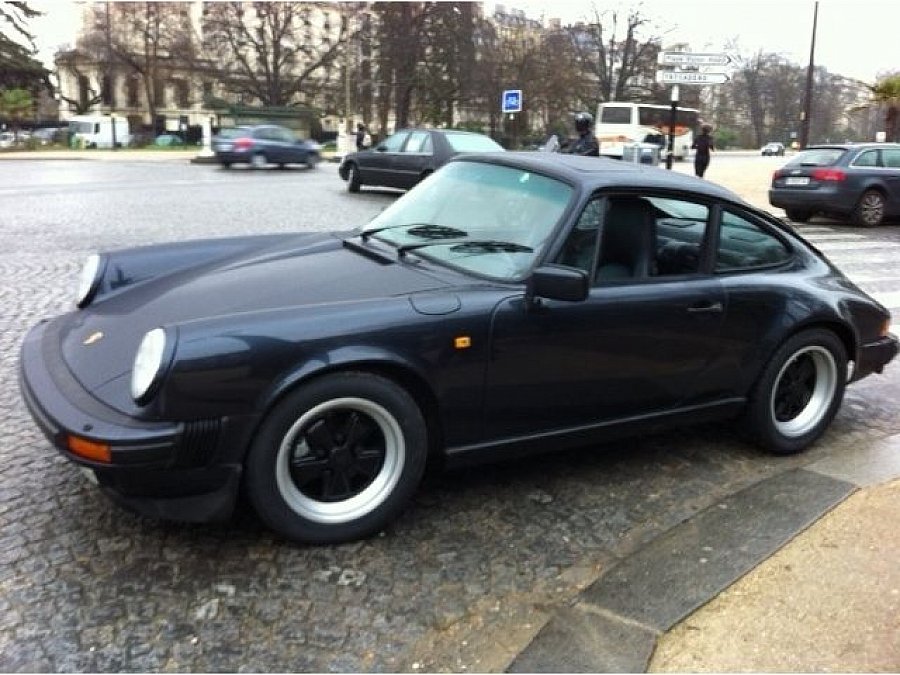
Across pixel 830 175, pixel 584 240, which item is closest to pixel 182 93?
pixel 830 175

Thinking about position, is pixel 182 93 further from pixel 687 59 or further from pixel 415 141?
pixel 687 59

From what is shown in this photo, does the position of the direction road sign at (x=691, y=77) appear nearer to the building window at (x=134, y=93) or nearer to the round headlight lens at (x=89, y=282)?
the round headlight lens at (x=89, y=282)

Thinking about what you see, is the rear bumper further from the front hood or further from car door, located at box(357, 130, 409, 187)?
the front hood

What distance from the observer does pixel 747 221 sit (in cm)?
421

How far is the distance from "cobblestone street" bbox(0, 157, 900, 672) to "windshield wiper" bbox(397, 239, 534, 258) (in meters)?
1.06

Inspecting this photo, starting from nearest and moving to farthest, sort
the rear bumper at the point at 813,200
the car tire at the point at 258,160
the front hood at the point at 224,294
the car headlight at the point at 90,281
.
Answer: the front hood at the point at 224,294 → the car headlight at the point at 90,281 → the rear bumper at the point at 813,200 → the car tire at the point at 258,160

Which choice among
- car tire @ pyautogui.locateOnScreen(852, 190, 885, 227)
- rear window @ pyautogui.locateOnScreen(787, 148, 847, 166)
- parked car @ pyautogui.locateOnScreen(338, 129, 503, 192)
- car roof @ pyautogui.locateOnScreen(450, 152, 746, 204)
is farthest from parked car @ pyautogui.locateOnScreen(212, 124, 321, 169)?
car roof @ pyautogui.locateOnScreen(450, 152, 746, 204)

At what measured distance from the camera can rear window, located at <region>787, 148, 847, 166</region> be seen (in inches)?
594

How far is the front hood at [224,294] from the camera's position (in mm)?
3146

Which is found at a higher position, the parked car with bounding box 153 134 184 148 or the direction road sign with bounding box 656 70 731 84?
the direction road sign with bounding box 656 70 731 84

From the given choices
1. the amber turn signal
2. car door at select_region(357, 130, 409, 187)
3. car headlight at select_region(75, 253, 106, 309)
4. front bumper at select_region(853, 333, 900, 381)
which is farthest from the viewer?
car door at select_region(357, 130, 409, 187)

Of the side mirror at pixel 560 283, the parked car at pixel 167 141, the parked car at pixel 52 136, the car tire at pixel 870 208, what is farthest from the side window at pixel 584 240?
the parked car at pixel 167 141

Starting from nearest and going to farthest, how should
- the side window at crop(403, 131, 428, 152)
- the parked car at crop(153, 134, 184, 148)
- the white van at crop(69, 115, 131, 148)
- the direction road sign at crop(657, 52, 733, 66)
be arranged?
1. the direction road sign at crop(657, 52, 733, 66)
2. the side window at crop(403, 131, 428, 152)
3. the white van at crop(69, 115, 131, 148)
4. the parked car at crop(153, 134, 184, 148)

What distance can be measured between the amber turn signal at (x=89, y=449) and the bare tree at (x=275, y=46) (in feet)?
207
